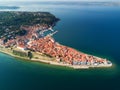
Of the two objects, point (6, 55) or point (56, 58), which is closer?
point (56, 58)

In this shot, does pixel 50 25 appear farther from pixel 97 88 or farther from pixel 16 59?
pixel 97 88

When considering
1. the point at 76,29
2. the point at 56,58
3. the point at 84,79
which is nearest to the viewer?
the point at 84,79

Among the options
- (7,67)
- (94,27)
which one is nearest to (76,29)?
(94,27)

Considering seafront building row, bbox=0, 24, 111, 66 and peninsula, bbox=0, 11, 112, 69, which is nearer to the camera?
peninsula, bbox=0, 11, 112, 69

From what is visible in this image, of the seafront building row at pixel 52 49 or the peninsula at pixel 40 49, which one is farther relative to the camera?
the seafront building row at pixel 52 49

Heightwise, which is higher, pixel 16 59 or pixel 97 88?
pixel 16 59

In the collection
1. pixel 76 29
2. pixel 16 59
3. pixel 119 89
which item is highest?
pixel 76 29

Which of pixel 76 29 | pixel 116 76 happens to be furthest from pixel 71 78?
pixel 76 29

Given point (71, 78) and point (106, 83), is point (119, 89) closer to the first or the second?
point (106, 83)

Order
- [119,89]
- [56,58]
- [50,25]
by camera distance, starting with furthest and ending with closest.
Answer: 1. [50,25]
2. [56,58]
3. [119,89]
